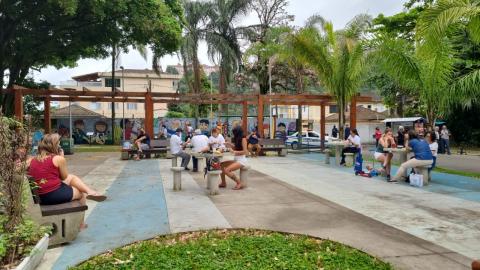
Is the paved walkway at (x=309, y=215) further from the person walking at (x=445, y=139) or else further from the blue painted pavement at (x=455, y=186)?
the person walking at (x=445, y=139)

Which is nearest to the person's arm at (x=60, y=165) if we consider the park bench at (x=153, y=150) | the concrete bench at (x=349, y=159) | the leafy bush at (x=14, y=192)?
the leafy bush at (x=14, y=192)

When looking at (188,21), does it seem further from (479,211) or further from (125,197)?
(479,211)

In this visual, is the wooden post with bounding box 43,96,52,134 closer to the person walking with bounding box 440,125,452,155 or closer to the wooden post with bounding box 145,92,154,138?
the wooden post with bounding box 145,92,154,138

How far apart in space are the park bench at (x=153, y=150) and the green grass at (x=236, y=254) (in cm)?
1259

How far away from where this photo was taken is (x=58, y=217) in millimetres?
5566

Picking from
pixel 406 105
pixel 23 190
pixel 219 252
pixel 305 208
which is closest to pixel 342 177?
pixel 305 208

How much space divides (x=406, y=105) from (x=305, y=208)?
35950 millimetres

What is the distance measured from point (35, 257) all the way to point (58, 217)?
39.3 inches

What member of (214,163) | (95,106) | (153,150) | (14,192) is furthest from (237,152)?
(95,106)

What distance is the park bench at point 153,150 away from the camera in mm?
18028

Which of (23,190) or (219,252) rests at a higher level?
(23,190)

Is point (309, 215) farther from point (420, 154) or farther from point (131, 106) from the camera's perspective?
point (131, 106)

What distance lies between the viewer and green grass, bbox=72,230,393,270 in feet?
15.5

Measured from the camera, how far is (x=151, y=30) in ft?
68.5
